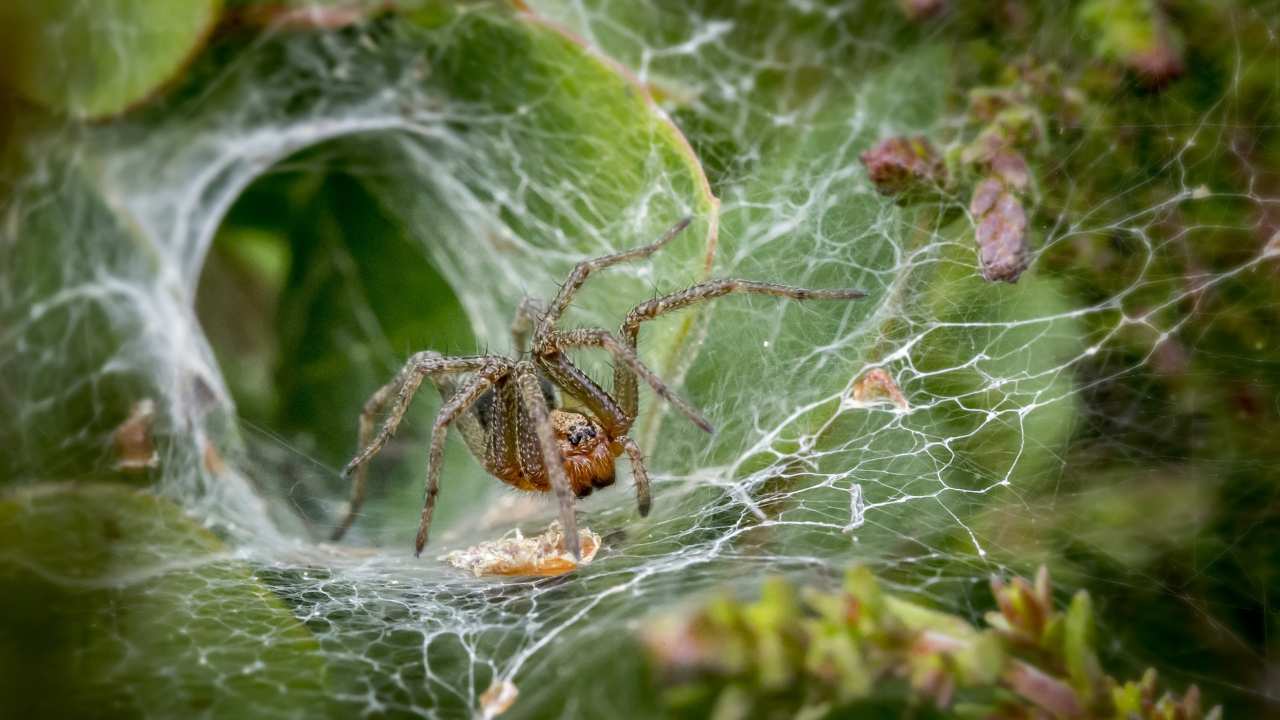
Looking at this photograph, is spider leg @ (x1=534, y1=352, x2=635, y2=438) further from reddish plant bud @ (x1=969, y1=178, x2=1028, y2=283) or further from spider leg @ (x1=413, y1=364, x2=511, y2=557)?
reddish plant bud @ (x1=969, y1=178, x2=1028, y2=283)

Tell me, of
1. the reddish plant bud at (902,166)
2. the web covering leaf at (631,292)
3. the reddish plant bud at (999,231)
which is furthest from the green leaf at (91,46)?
the reddish plant bud at (999,231)

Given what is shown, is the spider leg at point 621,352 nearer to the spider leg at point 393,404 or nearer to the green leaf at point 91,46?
the spider leg at point 393,404

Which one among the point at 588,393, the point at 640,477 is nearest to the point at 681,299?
the point at 588,393

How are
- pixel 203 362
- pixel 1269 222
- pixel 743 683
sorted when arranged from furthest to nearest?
pixel 203 362 < pixel 1269 222 < pixel 743 683

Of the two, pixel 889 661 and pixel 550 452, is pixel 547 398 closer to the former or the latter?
pixel 550 452

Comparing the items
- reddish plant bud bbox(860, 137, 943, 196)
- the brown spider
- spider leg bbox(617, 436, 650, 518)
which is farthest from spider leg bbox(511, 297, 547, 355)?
reddish plant bud bbox(860, 137, 943, 196)

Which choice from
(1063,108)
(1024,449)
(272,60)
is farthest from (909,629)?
(272,60)

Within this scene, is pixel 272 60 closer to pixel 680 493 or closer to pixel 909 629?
pixel 680 493
